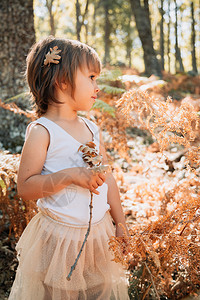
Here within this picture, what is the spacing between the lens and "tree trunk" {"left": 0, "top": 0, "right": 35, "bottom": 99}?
3.90 meters

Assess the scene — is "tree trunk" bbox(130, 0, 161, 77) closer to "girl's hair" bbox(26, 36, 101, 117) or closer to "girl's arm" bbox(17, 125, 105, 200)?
"girl's hair" bbox(26, 36, 101, 117)

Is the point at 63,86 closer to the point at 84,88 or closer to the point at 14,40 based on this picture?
the point at 84,88

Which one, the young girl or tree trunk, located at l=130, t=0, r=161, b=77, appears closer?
the young girl

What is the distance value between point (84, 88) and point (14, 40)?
294cm

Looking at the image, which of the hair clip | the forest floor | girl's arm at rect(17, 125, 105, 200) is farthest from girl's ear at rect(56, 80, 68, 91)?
the forest floor

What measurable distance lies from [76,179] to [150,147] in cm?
325

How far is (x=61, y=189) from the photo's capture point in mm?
1452

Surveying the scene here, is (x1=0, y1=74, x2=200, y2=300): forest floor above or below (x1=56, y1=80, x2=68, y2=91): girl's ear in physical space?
below

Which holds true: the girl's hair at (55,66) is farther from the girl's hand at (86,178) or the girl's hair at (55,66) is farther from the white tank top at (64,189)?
the girl's hand at (86,178)

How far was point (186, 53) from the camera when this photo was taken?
113ft

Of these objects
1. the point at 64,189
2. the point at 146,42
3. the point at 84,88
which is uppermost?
the point at 146,42

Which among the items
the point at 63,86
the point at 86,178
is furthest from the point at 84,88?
the point at 86,178

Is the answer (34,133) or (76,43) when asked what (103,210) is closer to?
(34,133)

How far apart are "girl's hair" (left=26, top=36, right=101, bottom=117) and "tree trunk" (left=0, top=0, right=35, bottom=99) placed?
2.53 meters
